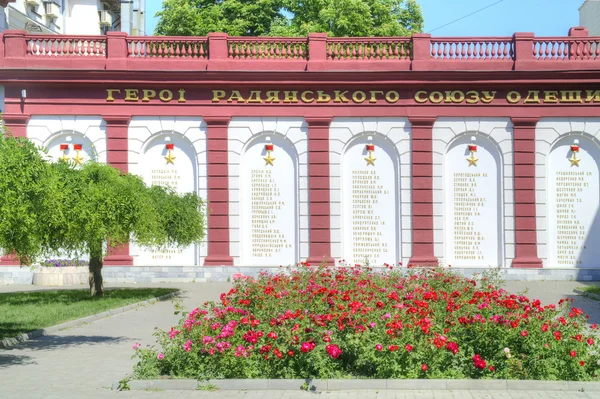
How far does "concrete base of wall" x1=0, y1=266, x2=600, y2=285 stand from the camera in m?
28.3

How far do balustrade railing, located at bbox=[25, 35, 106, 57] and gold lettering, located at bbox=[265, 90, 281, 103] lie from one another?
5698 mm

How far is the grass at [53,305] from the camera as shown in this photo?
17.7 metres

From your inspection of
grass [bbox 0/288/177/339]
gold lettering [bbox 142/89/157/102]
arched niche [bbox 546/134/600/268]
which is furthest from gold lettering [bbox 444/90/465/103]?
grass [bbox 0/288/177/339]

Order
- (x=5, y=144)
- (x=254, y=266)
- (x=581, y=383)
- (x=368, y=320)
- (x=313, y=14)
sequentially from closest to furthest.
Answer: (x=581, y=383) < (x=368, y=320) < (x=5, y=144) < (x=254, y=266) < (x=313, y=14)

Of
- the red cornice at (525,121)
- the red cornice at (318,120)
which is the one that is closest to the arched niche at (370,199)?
the red cornice at (318,120)

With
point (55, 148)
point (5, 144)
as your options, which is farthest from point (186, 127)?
point (5, 144)

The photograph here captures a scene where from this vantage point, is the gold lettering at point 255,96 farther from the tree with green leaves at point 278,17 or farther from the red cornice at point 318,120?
the tree with green leaves at point 278,17

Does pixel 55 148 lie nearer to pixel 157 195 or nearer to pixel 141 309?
pixel 157 195

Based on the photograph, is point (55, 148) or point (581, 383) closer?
point (581, 383)

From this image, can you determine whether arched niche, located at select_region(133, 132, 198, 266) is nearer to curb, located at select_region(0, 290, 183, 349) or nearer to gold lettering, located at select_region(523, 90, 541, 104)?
curb, located at select_region(0, 290, 183, 349)

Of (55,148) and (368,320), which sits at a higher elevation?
(55,148)

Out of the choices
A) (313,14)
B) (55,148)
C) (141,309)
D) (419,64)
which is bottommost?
(141,309)

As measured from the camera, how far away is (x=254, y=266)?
1128 inches

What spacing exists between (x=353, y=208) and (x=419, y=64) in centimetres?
529
